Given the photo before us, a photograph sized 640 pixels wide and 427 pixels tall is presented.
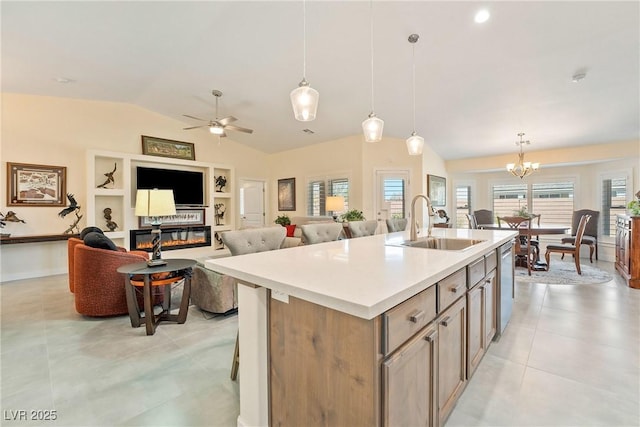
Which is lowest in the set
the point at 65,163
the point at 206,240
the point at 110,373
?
the point at 110,373

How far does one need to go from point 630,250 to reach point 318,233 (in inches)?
188

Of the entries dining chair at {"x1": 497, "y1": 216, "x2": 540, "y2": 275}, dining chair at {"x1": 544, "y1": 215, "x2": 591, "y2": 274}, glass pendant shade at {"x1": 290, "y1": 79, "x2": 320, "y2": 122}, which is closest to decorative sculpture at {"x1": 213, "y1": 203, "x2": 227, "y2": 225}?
glass pendant shade at {"x1": 290, "y1": 79, "x2": 320, "y2": 122}

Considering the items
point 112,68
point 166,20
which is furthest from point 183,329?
point 112,68

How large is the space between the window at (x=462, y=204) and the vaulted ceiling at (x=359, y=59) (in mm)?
2511

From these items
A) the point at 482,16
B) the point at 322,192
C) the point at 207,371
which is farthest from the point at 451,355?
the point at 322,192

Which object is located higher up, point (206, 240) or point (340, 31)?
point (340, 31)

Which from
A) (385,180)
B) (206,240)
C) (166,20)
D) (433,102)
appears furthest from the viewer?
(206,240)

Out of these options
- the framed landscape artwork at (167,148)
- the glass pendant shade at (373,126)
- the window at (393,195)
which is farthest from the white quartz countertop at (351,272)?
the framed landscape artwork at (167,148)

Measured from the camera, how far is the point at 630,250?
→ 4094mm

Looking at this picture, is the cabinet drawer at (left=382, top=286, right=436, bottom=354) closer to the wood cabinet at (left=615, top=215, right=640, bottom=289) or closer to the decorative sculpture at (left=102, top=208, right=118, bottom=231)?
the wood cabinet at (left=615, top=215, right=640, bottom=289)

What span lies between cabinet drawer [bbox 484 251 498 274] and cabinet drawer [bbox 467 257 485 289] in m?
0.11

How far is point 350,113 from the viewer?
5.36m

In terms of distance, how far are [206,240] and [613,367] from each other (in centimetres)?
693

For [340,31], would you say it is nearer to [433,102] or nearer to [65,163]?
[433,102]
